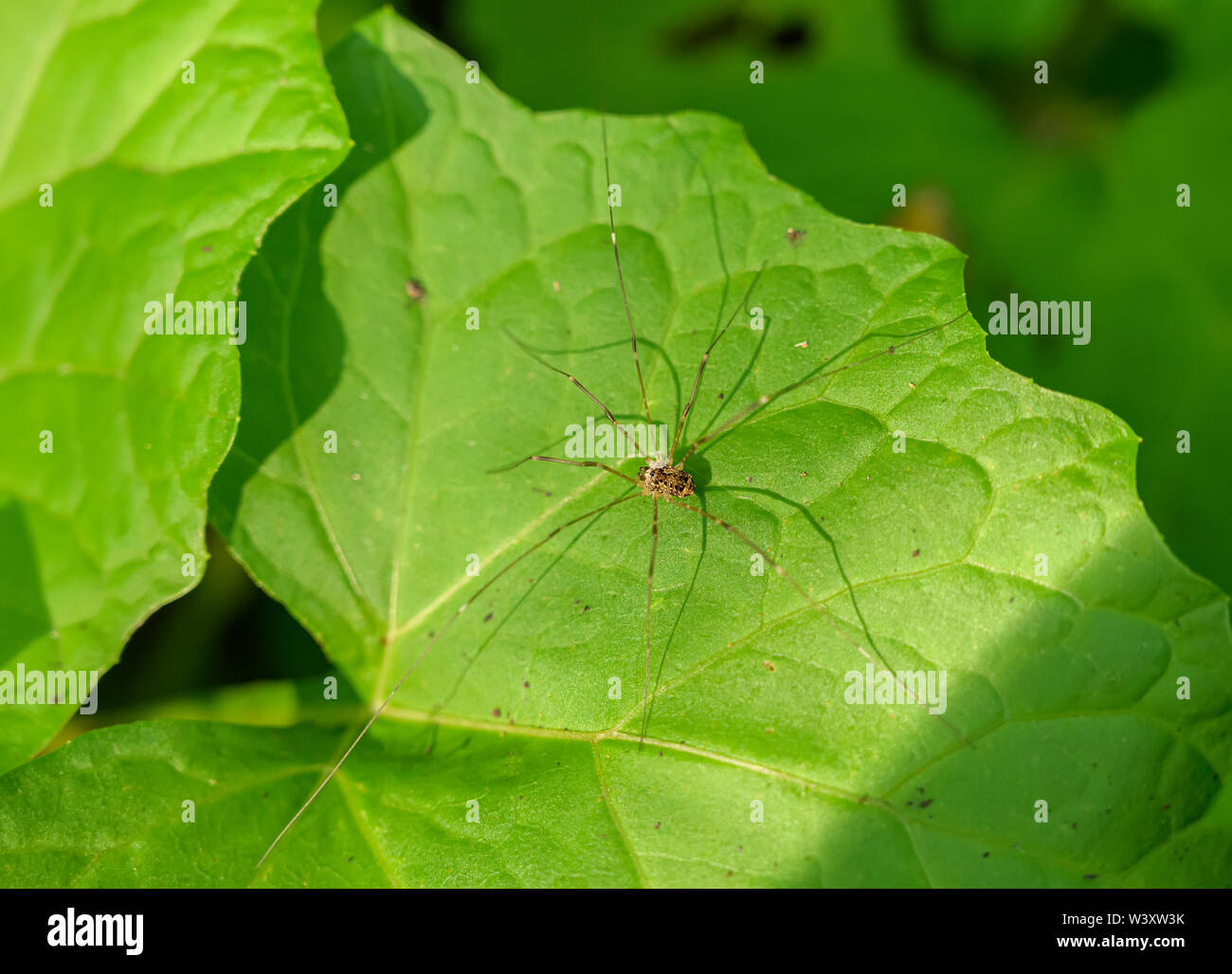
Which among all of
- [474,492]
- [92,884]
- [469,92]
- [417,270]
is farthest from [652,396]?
[92,884]

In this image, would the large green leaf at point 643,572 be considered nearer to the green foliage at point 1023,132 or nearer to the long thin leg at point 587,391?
the long thin leg at point 587,391

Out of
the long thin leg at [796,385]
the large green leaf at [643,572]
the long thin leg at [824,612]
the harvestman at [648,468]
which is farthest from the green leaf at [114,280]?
the long thin leg at [824,612]

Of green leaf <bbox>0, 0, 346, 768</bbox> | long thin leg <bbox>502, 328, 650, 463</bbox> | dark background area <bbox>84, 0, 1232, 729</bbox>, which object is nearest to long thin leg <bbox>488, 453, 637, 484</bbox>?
long thin leg <bbox>502, 328, 650, 463</bbox>

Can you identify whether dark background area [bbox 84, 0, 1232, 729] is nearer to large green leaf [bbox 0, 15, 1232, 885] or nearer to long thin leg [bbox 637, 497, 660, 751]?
large green leaf [bbox 0, 15, 1232, 885]

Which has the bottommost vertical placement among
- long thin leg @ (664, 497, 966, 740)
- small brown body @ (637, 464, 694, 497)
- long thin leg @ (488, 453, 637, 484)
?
long thin leg @ (664, 497, 966, 740)

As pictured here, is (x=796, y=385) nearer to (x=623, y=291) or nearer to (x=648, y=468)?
(x=648, y=468)

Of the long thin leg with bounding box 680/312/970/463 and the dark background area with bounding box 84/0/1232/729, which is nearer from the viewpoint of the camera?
the long thin leg with bounding box 680/312/970/463

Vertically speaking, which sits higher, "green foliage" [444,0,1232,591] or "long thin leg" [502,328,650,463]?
"green foliage" [444,0,1232,591]
